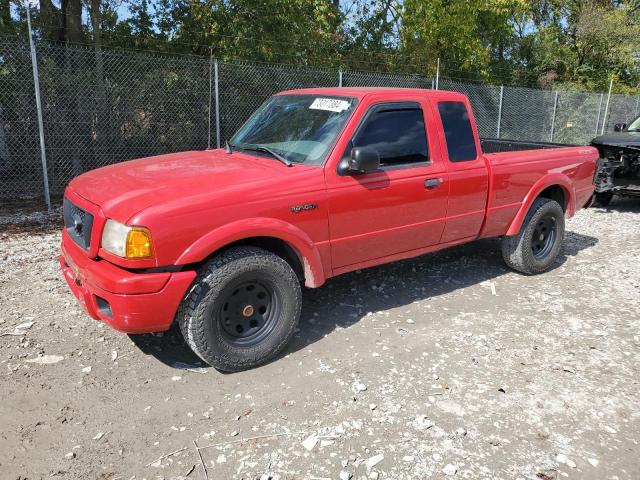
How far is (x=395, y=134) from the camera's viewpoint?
14.4 feet

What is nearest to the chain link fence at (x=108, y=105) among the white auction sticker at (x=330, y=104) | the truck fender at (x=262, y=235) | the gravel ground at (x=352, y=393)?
the gravel ground at (x=352, y=393)

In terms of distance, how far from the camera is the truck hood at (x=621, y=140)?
341 inches

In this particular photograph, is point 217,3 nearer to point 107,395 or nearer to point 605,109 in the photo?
point 107,395

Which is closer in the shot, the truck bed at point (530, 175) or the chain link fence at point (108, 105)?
the truck bed at point (530, 175)

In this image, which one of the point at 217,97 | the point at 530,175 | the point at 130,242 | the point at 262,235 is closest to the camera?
the point at 130,242

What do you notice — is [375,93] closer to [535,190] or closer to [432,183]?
[432,183]

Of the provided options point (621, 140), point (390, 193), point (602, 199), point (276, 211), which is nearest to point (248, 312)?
point (276, 211)

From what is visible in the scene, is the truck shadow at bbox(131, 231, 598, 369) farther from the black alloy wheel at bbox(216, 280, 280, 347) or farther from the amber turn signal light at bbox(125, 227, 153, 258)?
the amber turn signal light at bbox(125, 227, 153, 258)

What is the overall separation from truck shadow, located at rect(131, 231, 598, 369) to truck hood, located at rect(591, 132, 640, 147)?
2694 mm

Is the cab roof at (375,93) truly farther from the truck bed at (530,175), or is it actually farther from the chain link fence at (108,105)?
the chain link fence at (108,105)

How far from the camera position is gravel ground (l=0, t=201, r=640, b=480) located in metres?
2.88

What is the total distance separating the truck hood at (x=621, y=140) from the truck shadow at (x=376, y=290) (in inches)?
106

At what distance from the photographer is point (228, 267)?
11.5 ft

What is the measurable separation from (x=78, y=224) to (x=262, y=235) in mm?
1291
